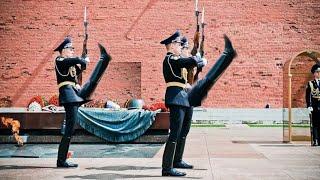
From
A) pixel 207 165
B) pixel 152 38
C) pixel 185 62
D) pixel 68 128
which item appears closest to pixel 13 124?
pixel 68 128

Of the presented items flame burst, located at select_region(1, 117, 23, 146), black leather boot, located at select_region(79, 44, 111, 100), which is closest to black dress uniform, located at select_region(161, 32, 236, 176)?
black leather boot, located at select_region(79, 44, 111, 100)

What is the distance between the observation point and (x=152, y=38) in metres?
16.2

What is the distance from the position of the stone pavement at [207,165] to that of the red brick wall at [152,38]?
7444mm

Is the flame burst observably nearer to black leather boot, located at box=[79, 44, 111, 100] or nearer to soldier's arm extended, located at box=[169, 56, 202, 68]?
black leather boot, located at box=[79, 44, 111, 100]

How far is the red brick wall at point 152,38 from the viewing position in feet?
52.4

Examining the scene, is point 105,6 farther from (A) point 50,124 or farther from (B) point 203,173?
(B) point 203,173

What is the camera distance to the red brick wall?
52.4ft

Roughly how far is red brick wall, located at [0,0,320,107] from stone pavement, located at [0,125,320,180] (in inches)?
293

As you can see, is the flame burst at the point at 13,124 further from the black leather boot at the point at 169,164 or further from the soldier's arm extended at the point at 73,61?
the black leather boot at the point at 169,164

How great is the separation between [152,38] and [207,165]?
10293 millimetres

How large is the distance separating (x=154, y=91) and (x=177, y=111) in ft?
34.9

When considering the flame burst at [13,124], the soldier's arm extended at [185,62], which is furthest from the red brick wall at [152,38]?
the soldier's arm extended at [185,62]

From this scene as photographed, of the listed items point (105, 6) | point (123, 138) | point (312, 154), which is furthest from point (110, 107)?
point (105, 6)

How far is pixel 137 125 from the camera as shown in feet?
30.7
